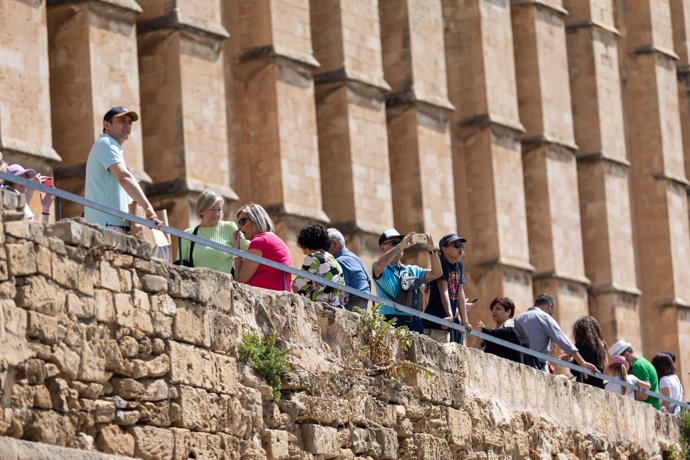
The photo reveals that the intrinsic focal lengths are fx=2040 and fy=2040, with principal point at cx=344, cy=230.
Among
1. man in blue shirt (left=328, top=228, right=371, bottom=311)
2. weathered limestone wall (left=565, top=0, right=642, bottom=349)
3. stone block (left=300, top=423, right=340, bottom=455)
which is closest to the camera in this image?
stone block (left=300, top=423, right=340, bottom=455)

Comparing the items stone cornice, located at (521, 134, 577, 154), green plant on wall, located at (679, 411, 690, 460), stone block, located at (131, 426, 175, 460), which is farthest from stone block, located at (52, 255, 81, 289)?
stone cornice, located at (521, 134, 577, 154)

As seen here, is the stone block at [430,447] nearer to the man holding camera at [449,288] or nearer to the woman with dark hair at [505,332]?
the man holding camera at [449,288]

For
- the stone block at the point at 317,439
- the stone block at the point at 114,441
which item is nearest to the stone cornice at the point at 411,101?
the stone block at the point at 317,439

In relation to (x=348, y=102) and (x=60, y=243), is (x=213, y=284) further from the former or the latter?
(x=348, y=102)

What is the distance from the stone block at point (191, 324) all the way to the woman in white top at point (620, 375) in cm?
744

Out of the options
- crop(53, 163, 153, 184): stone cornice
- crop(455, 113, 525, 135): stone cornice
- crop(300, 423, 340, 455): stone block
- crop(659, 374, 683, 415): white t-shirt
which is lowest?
crop(300, 423, 340, 455): stone block

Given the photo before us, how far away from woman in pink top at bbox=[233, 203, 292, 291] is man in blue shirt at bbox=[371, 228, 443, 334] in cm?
165

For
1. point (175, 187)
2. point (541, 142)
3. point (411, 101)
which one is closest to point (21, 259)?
point (175, 187)

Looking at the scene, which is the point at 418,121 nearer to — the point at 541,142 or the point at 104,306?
the point at 541,142

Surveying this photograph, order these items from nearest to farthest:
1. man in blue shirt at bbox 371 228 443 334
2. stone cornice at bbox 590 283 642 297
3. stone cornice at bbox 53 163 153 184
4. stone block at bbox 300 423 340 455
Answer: stone block at bbox 300 423 340 455 → man in blue shirt at bbox 371 228 443 334 → stone cornice at bbox 53 163 153 184 → stone cornice at bbox 590 283 642 297

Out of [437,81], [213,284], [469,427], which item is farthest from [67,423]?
[437,81]

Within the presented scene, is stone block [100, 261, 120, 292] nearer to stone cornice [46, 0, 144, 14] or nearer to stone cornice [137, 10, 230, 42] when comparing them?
stone cornice [46, 0, 144, 14]

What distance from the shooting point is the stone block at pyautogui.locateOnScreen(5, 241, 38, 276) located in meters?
8.83

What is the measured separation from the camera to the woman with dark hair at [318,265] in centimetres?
1209
